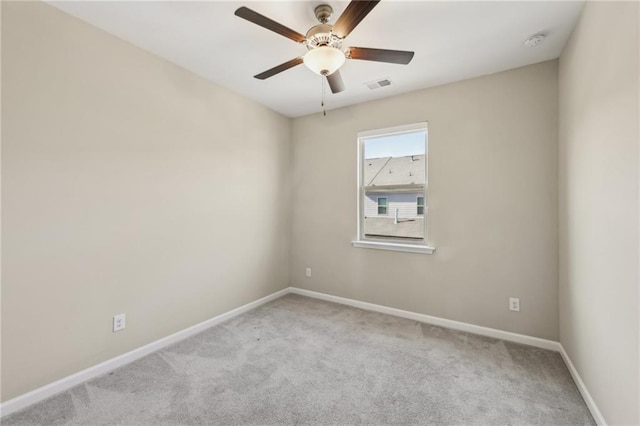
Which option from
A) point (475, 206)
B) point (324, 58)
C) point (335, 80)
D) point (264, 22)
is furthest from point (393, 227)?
point (264, 22)

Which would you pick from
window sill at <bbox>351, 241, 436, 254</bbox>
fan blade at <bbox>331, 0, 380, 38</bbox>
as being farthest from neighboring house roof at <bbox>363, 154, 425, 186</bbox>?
fan blade at <bbox>331, 0, 380, 38</bbox>

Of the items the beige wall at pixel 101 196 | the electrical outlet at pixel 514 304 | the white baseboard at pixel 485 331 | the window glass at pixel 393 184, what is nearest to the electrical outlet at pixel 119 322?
the beige wall at pixel 101 196

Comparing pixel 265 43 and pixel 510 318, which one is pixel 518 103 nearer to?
pixel 510 318

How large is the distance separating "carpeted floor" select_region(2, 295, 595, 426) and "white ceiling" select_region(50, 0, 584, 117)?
267cm

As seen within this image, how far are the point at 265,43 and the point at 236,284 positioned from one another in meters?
2.60

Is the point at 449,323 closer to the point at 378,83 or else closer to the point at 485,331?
the point at 485,331

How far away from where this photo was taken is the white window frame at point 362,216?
3.18 m

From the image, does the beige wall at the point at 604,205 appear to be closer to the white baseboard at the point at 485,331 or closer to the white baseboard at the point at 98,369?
the white baseboard at the point at 485,331

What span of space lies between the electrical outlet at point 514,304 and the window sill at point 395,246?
847mm

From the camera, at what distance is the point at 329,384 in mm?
Result: 2027

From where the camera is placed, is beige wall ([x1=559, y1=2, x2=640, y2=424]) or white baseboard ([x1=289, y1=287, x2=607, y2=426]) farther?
white baseboard ([x1=289, y1=287, x2=607, y2=426])

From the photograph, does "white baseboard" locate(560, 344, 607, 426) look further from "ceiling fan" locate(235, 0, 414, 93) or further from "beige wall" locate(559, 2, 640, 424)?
"ceiling fan" locate(235, 0, 414, 93)

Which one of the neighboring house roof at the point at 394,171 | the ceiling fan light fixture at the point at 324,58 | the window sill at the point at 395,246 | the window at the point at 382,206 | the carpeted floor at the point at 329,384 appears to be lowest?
the carpeted floor at the point at 329,384

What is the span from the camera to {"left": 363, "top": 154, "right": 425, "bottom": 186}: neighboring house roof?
3.31 m
